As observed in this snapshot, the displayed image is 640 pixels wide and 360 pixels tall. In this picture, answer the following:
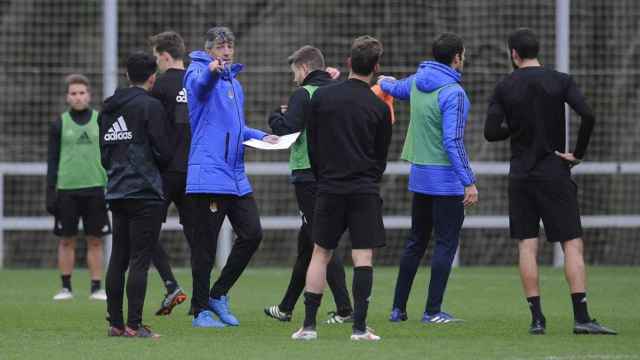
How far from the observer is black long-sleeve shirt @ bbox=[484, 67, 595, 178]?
33.4ft

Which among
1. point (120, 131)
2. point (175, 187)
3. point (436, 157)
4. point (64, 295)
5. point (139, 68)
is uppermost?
point (139, 68)

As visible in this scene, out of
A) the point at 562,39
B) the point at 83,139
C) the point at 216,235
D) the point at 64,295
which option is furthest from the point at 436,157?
the point at 562,39

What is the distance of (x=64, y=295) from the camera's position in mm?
13781

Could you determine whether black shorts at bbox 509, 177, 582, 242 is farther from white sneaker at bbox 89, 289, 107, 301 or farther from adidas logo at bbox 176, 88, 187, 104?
white sneaker at bbox 89, 289, 107, 301

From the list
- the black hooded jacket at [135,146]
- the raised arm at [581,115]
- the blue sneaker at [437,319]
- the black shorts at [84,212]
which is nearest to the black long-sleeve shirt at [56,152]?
the black shorts at [84,212]

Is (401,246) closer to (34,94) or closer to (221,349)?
(34,94)

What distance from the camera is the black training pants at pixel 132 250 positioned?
9977 millimetres

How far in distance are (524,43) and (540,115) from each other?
455 mm

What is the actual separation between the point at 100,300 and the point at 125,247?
344cm

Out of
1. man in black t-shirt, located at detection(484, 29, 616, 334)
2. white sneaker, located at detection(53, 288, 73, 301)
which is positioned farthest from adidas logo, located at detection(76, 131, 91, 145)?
man in black t-shirt, located at detection(484, 29, 616, 334)

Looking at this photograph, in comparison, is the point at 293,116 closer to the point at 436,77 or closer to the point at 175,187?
the point at 436,77

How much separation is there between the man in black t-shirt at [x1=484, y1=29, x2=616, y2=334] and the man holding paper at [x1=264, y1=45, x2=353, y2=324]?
1.30m

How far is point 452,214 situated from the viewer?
11.3m

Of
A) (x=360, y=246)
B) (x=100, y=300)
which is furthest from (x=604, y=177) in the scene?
(x=360, y=246)
